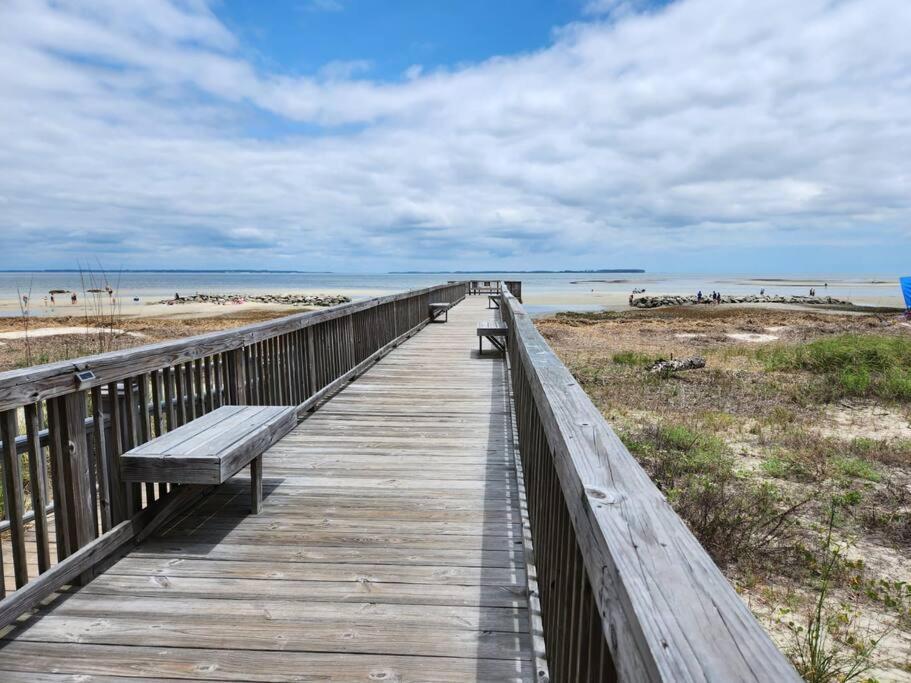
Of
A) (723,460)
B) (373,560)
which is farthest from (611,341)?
(373,560)

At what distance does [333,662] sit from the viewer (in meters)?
2.30

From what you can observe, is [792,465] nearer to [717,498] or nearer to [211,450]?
[717,498]

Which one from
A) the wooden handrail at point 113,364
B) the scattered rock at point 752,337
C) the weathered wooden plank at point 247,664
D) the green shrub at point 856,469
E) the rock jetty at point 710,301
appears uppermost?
the wooden handrail at point 113,364

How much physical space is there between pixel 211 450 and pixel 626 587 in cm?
276

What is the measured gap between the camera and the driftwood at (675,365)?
12534 mm

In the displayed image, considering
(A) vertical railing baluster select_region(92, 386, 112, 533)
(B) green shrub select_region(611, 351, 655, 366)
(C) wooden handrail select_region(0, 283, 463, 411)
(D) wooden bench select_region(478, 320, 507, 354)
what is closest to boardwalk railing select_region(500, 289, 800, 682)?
(C) wooden handrail select_region(0, 283, 463, 411)

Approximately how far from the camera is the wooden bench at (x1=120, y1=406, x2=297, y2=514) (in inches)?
121

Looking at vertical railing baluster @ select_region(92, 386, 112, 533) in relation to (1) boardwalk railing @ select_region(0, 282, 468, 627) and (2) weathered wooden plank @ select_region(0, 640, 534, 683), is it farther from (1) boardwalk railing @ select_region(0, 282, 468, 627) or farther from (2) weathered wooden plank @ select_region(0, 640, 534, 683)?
(2) weathered wooden plank @ select_region(0, 640, 534, 683)

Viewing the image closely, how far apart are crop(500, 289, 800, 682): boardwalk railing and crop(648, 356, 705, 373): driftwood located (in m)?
11.0

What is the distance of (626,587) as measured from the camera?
96 centimetres

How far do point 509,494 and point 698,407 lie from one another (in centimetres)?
644

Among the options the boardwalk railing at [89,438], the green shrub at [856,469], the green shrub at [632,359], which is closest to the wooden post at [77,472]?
the boardwalk railing at [89,438]

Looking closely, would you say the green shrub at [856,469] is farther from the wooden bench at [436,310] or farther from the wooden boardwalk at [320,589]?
the wooden bench at [436,310]

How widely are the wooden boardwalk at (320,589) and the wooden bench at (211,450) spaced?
43cm
